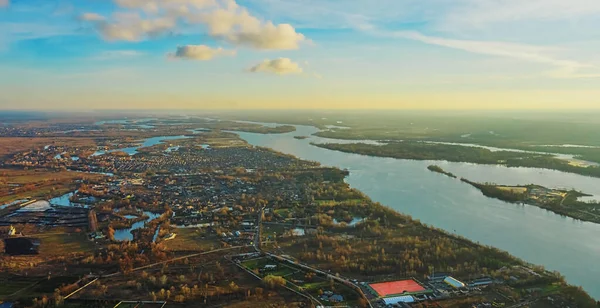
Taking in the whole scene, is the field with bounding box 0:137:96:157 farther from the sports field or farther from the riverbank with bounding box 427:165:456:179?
the sports field

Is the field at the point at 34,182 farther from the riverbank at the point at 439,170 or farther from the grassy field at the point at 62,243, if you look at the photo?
the riverbank at the point at 439,170

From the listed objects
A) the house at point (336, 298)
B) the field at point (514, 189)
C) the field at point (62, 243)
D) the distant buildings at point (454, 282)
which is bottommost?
the house at point (336, 298)

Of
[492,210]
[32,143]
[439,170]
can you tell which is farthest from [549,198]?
[32,143]

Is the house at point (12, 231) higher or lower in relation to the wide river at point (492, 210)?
lower

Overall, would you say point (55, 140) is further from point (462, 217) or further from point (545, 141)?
point (545, 141)

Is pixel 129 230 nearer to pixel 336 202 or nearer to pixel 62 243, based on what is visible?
pixel 62 243

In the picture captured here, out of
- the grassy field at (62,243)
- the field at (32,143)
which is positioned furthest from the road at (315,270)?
the field at (32,143)
